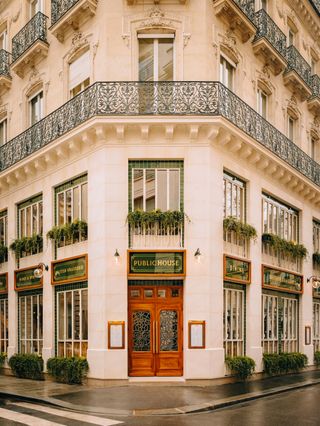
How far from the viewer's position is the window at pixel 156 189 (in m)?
17.1

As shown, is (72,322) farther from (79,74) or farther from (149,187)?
(79,74)

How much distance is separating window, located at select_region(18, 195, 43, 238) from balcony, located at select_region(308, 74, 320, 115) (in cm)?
1212

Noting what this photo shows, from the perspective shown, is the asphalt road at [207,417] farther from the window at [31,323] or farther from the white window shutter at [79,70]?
the white window shutter at [79,70]

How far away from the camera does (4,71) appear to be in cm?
2309

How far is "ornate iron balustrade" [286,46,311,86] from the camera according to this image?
901 inches

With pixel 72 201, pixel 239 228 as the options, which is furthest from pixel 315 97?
pixel 72 201

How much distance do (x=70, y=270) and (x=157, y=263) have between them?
9.99 feet

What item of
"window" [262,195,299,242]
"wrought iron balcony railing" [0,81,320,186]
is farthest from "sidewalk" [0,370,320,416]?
"wrought iron balcony railing" [0,81,320,186]

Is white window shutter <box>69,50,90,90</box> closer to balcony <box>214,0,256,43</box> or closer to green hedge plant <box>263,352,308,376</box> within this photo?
balcony <box>214,0,256,43</box>

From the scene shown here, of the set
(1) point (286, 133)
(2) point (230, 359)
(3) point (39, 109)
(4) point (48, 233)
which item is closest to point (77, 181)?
(4) point (48, 233)

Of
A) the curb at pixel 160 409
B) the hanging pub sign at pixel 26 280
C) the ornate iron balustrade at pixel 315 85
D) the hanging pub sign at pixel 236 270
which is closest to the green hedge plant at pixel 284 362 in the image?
the hanging pub sign at pixel 236 270

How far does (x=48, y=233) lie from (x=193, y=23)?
7.89 m

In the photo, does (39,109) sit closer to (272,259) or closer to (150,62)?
(150,62)

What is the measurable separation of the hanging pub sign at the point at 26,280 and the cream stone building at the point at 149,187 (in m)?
0.07
